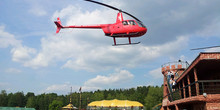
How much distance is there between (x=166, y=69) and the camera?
3145cm

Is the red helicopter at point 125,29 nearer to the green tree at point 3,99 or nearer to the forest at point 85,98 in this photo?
the forest at point 85,98

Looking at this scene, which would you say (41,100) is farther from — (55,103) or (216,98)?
(216,98)

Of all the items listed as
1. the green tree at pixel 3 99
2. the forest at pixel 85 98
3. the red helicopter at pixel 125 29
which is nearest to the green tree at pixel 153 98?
the forest at pixel 85 98

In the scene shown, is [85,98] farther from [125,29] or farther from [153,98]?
[125,29]

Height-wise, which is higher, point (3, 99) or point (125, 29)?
point (125, 29)

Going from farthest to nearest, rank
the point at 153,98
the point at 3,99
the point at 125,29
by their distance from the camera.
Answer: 1. the point at 3,99
2. the point at 153,98
3. the point at 125,29

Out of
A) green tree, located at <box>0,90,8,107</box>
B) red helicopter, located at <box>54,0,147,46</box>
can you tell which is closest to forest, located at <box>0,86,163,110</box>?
green tree, located at <box>0,90,8,107</box>

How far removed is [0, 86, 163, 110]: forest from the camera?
270 feet

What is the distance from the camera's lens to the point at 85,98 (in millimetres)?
121062

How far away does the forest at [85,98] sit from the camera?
3242 inches

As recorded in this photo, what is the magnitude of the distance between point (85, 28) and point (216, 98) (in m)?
14.8

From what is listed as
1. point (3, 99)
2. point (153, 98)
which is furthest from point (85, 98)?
point (3, 99)

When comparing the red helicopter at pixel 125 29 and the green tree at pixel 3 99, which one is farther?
the green tree at pixel 3 99

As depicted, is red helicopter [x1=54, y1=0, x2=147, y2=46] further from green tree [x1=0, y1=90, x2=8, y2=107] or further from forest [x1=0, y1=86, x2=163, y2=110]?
green tree [x1=0, y1=90, x2=8, y2=107]
